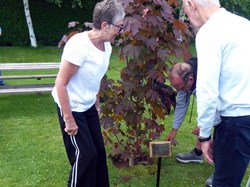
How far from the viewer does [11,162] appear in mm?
4406

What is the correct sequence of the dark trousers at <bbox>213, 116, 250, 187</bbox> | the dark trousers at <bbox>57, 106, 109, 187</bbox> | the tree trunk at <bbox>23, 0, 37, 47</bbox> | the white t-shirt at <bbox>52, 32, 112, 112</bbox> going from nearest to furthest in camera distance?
the dark trousers at <bbox>213, 116, 250, 187</bbox> → the white t-shirt at <bbox>52, 32, 112, 112</bbox> → the dark trousers at <bbox>57, 106, 109, 187</bbox> → the tree trunk at <bbox>23, 0, 37, 47</bbox>

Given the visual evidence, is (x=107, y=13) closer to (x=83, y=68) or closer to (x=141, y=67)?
(x=83, y=68)

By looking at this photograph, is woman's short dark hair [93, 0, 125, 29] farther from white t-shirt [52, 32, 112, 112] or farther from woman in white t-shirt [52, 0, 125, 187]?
white t-shirt [52, 32, 112, 112]

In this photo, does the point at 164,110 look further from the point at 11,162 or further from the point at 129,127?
the point at 11,162

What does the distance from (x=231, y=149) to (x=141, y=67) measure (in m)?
1.63

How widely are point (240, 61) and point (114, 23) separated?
3.03 ft

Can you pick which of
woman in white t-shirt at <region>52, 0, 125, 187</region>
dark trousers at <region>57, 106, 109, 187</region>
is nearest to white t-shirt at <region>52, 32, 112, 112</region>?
woman in white t-shirt at <region>52, 0, 125, 187</region>

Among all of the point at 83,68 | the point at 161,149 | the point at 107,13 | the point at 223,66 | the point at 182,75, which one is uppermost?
the point at 107,13

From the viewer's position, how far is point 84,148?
116 inches

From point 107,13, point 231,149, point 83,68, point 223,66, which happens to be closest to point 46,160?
point 83,68

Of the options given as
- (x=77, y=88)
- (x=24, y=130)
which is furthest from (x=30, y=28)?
(x=77, y=88)

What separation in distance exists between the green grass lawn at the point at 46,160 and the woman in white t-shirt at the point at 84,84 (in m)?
1.01

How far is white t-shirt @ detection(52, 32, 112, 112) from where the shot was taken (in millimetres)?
2715

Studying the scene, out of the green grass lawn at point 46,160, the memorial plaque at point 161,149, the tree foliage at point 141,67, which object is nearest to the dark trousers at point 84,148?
the memorial plaque at point 161,149
